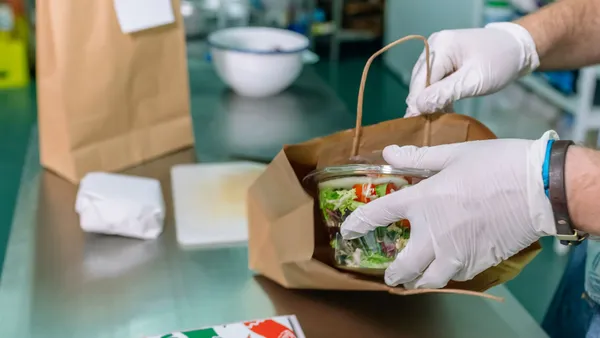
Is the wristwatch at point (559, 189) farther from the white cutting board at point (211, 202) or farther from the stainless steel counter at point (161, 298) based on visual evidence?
the white cutting board at point (211, 202)

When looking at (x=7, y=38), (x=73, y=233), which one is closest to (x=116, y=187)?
(x=73, y=233)

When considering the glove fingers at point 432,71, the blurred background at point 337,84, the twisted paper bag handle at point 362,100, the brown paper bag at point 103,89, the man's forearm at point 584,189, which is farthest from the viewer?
the blurred background at point 337,84

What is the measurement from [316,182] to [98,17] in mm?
500

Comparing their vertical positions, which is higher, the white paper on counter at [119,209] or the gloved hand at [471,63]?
the gloved hand at [471,63]

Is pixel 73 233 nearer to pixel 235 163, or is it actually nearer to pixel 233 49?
pixel 235 163

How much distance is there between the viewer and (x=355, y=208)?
2.33 feet

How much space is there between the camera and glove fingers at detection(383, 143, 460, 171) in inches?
28.7

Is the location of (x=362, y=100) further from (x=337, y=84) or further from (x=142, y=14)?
(x=337, y=84)

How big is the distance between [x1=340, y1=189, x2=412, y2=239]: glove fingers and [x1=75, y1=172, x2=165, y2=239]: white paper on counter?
0.35m

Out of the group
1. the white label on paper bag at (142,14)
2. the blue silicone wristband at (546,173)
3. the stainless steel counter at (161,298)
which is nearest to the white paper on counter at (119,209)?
the stainless steel counter at (161,298)

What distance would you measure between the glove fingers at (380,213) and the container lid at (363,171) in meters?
0.03

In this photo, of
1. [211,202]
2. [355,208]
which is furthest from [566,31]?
[211,202]

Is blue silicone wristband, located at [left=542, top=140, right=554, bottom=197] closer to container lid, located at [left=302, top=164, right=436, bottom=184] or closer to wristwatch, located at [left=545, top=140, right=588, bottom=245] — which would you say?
wristwatch, located at [left=545, top=140, right=588, bottom=245]

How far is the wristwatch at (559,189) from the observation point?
2.15ft
